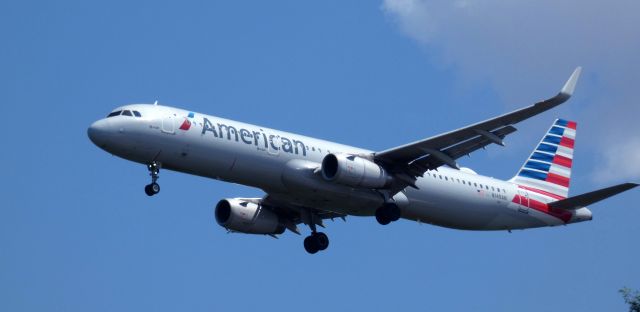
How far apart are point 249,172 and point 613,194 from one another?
1534 cm

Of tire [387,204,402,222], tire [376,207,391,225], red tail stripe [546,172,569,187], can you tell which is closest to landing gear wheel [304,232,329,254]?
tire [376,207,391,225]

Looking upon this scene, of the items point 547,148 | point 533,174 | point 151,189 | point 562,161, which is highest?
point 547,148

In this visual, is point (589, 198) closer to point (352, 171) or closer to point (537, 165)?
point (537, 165)

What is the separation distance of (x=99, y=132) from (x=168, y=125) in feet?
8.86

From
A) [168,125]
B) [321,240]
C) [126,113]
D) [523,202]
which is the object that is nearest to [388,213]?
[321,240]

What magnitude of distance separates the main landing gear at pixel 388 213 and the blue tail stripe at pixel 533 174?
1017 cm

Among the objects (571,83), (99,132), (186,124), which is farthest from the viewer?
(186,124)

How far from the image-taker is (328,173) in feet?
174

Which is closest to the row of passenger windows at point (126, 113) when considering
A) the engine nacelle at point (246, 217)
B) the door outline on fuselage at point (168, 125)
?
the door outline on fuselage at point (168, 125)

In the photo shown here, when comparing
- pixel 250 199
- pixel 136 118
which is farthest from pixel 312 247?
pixel 136 118

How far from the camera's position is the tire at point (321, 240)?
60250 millimetres

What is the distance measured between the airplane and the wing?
0.04 metres

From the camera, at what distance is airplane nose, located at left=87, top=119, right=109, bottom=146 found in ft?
170

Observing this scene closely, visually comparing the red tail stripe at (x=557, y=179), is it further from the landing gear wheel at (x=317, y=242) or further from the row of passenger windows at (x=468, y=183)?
the landing gear wheel at (x=317, y=242)
